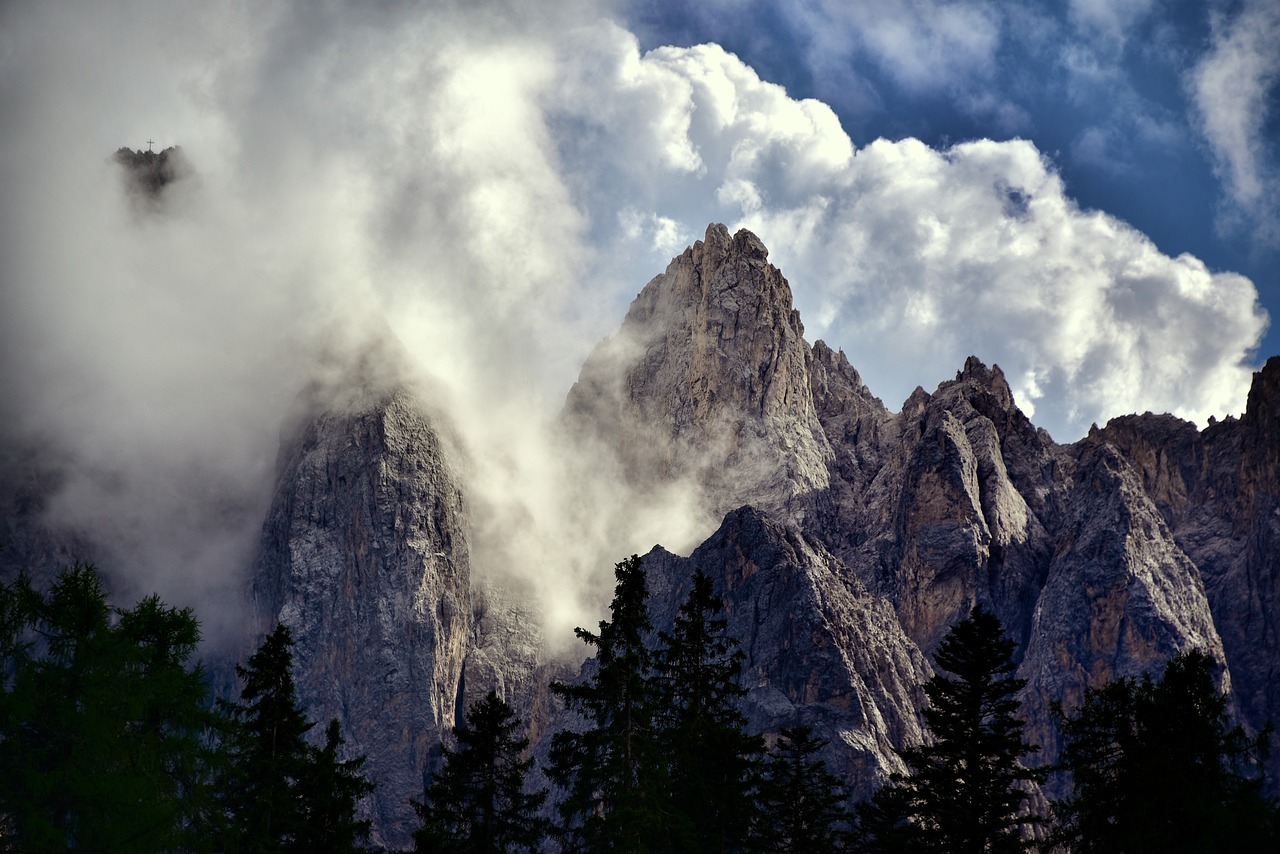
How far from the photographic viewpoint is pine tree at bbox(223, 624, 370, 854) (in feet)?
144

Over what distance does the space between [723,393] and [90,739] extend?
492 ft

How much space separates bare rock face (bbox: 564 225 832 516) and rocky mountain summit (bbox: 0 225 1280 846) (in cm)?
41

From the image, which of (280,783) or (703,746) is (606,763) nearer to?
(703,746)

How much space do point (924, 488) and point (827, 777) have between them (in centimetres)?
10511

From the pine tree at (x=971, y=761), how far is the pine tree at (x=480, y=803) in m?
13.6

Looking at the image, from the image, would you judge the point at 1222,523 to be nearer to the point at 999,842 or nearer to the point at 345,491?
the point at 345,491

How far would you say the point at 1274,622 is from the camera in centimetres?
14350

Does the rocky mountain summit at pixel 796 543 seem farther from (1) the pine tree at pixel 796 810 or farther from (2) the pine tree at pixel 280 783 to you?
(2) the pine tree at pixel 280 783

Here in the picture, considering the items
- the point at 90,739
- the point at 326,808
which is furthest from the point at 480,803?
the point at 90,739

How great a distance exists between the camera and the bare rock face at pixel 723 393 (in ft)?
578

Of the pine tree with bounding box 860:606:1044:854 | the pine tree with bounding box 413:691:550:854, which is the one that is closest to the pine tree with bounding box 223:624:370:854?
the pine tree with bounding box 413:691:550:854

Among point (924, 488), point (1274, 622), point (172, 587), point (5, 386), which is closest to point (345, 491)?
point (172, 587)

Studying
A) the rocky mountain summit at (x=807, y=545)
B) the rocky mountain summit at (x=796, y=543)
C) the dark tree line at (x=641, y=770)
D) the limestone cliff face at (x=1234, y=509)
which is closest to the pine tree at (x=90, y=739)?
the dark tree line at (x=641, y=770)

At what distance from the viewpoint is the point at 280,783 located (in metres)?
45.1
